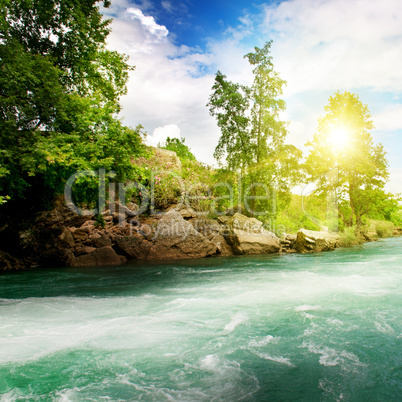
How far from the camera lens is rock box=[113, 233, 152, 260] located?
12461 millimetres

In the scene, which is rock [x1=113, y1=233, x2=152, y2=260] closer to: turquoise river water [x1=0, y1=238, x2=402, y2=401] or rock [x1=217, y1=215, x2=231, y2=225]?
rock [x1=217, y1=215, x2=231, y2=225]

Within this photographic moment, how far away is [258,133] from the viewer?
56.8ft

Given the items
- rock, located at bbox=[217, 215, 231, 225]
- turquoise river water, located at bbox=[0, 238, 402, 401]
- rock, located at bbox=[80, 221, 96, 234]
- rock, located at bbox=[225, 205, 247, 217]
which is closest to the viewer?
turquoise river water, located at bbox=[0, 238, 402, 401]

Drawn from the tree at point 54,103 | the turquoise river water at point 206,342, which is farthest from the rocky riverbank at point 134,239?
the turquoise river water at point 206,342

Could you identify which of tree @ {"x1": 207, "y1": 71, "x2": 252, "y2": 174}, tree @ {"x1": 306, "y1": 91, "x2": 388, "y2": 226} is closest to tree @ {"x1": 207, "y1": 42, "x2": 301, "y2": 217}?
tree @ {"x1": 207, "y1": 71, "x2": 252, "y2": 174}

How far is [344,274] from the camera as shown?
25.3 ft

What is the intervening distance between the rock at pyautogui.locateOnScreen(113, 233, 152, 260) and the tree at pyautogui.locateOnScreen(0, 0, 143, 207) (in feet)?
10.9

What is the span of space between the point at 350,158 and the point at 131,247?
1741 centimetres

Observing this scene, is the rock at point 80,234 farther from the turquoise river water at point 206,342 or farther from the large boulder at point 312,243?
the large boulder at point 312,243

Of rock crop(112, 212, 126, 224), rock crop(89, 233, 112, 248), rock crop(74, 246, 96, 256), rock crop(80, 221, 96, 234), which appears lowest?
rock crop(74, 246, 96, 256)

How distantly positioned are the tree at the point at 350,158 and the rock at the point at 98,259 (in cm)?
1681

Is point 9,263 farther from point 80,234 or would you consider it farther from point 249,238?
point 249,238

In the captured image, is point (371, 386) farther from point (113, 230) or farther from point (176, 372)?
point (113, 230)

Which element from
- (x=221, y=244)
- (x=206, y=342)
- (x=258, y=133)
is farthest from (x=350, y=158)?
(x=206, y=342)
